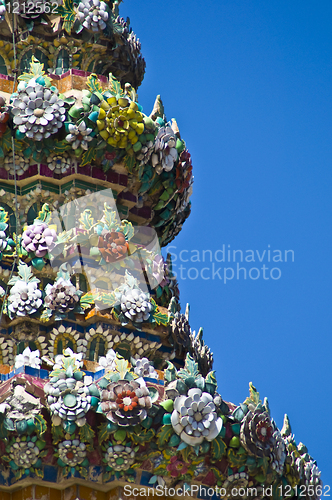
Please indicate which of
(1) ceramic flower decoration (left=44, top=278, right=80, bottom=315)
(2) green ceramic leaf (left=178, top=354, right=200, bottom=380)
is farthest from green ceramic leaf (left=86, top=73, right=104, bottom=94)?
(2) green ceramic leaf (left=178, top=354, right=200, bottom=380)

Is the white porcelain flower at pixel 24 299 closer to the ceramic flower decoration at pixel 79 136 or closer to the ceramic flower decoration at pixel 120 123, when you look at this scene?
the ceramic flower decoration at pixel 79 136

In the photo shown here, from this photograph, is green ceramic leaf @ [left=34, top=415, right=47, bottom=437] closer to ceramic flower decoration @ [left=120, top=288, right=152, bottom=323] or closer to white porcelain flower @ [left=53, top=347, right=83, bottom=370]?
white porcelain flower @ [left=53, top=347, right=83, bottom=370]

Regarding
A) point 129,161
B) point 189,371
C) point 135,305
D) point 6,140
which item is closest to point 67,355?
point 135,305

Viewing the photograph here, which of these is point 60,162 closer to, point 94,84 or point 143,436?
point 94,84

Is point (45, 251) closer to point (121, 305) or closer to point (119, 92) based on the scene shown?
point (121, 305)

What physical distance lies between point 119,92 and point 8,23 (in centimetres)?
404

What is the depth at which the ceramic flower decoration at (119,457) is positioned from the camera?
2592 centimetres

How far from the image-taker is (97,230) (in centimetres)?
2922

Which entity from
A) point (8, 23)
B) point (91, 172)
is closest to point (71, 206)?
point (91, 172)

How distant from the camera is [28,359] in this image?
27484mm

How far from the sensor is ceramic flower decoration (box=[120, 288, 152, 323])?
1121 inches

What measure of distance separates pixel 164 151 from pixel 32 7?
5.57 m

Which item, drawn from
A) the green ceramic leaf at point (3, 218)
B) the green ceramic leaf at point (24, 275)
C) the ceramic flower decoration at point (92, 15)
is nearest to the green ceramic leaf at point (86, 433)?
the green ceramic leaf at point (24, 275)

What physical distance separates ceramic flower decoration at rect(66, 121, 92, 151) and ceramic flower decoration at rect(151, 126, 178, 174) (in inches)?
75.0
